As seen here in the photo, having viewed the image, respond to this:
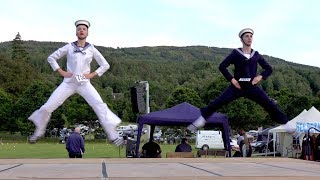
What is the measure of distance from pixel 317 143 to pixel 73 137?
8660 millimetres

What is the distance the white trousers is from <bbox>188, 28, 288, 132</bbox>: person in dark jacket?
198 cm

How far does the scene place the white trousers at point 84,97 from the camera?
31.5 ft

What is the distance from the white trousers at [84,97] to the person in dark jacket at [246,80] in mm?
1975

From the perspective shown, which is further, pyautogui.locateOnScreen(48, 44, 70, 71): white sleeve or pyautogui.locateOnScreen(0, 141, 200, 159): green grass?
pyautogui.locateOnScreen(0, 141, 200, 159): green grass

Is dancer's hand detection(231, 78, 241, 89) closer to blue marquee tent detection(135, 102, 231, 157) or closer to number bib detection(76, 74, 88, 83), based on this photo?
number bib detection(76, 74, 88, 83)

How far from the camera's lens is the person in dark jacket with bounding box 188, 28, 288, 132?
8539 mm

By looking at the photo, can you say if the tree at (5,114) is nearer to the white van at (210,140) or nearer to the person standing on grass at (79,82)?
the white van at (210,140)

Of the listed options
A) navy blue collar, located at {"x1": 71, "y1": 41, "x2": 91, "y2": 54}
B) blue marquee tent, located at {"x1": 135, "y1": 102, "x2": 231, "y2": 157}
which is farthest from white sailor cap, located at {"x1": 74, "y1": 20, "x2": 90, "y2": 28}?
blue marquee tent, located at {"x1": 135, "y1": 102, "x2": 231, "y2": 157}

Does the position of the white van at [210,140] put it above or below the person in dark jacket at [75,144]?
above

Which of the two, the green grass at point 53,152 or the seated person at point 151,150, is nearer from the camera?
the seated person at point 151,150

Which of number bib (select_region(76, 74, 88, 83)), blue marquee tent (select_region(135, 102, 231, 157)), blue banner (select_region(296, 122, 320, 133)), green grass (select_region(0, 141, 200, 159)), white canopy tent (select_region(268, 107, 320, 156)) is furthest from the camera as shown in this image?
green grass (select_region(0, 141, 200, 159))

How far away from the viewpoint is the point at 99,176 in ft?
17.2

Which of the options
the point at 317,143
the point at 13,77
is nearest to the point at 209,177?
the point at 317,143

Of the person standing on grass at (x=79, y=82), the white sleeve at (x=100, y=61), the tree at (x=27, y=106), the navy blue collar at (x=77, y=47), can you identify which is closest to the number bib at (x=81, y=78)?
the person standing on grass at (x=79, y=82)
